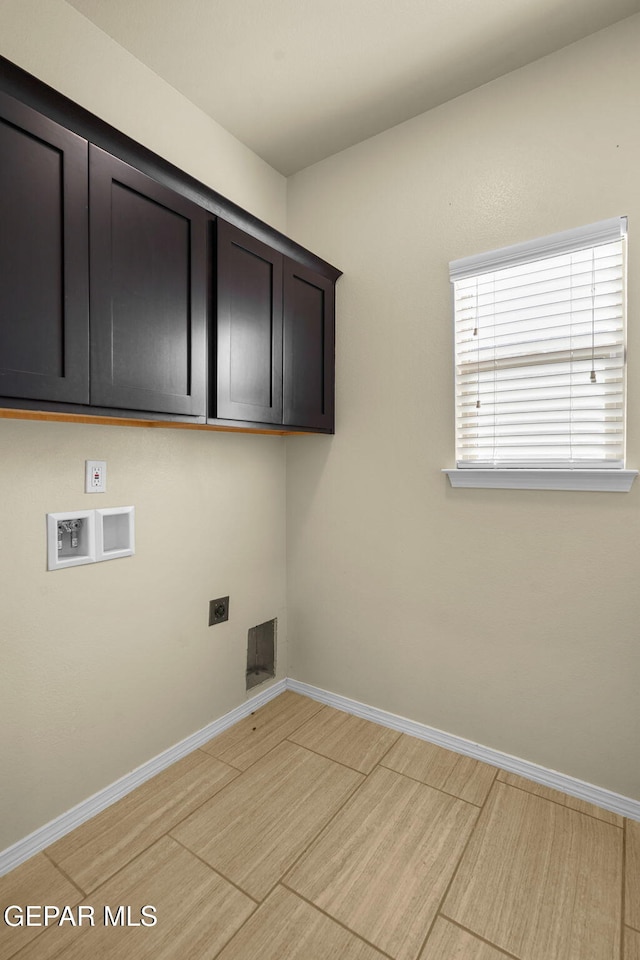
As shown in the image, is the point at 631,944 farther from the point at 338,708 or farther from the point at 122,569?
the point at 122,569

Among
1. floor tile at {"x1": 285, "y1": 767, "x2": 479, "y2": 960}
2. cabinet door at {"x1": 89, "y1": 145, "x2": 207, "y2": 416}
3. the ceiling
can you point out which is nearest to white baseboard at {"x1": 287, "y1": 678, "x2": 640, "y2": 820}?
floor tile at {"x1": 285, "y1": 767, "x2": 479, "y2": 960}

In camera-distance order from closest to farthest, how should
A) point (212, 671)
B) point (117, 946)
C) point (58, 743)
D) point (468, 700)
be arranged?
point (117, 946)
point (58, 743)
point (468, 700)
point (212, 671)

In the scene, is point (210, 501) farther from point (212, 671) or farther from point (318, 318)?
point (318, 318)

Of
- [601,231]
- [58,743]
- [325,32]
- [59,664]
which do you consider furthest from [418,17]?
[58,743]

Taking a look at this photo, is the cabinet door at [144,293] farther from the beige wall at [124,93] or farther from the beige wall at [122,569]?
the beige wall at [124,93]

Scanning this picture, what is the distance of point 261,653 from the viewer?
2559mm

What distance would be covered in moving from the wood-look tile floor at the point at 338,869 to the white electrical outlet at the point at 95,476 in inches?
46.0

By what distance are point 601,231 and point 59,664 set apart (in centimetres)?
243

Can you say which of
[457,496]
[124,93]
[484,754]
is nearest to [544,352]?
[457,496]

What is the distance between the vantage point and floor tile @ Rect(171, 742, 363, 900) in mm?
1538

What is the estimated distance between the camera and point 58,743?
1.67 m

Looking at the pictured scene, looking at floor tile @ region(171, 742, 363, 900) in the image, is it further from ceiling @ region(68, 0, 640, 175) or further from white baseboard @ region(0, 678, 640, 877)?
ceiling @ region(68, 0, 640, 175)

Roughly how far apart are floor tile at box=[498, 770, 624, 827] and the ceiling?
280 centimetres

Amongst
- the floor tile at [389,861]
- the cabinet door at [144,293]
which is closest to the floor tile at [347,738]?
the floor tile at [389,861]
